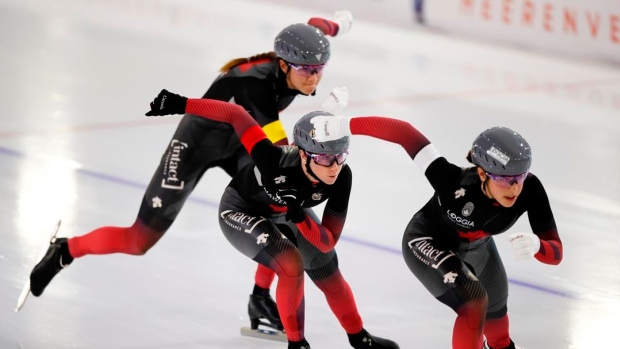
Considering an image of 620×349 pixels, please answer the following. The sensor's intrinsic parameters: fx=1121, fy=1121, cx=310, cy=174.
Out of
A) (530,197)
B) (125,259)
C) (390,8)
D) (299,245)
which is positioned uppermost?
(530,197)

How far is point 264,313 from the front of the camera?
543 cm

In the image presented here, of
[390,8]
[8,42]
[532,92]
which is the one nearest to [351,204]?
[532,92]

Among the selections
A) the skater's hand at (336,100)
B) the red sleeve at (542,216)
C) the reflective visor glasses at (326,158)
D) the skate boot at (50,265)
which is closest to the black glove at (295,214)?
the reflective visor glasses at (326,158)

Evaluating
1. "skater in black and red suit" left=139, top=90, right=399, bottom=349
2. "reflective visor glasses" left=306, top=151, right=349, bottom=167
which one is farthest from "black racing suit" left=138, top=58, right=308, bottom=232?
"reflective visor glasses" left=306, top=151, right=349, bottom=167

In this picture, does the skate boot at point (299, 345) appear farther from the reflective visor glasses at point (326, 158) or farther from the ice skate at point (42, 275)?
the ice skate at point (42, 275)

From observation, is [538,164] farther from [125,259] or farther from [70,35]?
[70,35]

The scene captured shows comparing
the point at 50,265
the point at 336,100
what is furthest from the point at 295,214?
the point at 50,265

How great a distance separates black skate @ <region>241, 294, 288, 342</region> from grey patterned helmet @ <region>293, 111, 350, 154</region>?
3.42 ft

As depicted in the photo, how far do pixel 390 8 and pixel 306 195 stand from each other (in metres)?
8.90

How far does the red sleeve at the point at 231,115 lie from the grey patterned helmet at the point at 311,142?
211 millimetres

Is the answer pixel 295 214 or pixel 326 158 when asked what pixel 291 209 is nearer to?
pixel 295 214

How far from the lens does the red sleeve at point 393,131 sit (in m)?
4.79

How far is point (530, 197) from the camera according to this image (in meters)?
4.62

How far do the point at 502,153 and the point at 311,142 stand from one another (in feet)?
2.60
